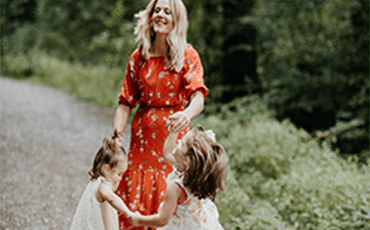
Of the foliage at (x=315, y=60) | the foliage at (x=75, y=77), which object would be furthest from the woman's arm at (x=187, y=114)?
the foliage at (x=75, y=77)

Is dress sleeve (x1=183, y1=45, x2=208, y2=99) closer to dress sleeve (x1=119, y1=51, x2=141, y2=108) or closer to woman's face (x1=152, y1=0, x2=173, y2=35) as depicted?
woman's face (x1=152, y1=0, x2=173, y2=35)

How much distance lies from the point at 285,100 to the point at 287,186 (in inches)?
154

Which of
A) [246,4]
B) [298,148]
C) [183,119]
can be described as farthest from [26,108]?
[183,119]

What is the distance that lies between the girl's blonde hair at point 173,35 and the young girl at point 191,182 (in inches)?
22.3

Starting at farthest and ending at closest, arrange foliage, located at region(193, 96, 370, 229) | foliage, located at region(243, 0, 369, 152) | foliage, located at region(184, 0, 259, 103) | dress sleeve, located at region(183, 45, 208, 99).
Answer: foliage, located at region(184, 0, 259, 103) → foliage, located at region(243, 0, 369, 152) → foliage, located at region(193, 96, 370, 229) → dress sleeve, located at region(183, 45, 208, 99)

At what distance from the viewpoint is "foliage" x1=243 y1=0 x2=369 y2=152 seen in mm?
6773

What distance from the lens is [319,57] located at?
24.2 ft

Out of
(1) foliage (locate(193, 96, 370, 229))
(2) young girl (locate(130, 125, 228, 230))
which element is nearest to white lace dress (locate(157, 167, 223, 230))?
(2) young girl (locate(130, 125, 228, 230))

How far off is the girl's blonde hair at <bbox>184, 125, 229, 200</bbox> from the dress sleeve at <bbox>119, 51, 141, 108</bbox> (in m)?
0.72

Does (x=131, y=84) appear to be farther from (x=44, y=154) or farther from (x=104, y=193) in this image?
(x=44, y=154)

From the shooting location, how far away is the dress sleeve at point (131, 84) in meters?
2.32

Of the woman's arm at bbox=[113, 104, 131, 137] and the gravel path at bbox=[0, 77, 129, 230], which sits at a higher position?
the woman's arm at bbox=[113, 104, 131, 137]

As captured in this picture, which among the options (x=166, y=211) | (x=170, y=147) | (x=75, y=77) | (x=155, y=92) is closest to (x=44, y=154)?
(x=155, y=92)

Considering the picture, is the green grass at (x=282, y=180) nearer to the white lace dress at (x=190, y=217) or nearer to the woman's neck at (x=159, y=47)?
the white lace dress at (x=190, y=217)
